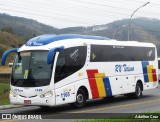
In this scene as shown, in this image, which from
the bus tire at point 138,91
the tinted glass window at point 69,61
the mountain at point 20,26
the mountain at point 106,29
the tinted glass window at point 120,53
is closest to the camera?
the tinted glass window at point 69,61

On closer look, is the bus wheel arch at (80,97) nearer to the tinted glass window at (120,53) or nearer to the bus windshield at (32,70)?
the tinted glass window at (120,53)

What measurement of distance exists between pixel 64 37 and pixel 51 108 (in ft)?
10.2

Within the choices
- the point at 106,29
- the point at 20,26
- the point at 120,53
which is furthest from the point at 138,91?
the point at 20,26

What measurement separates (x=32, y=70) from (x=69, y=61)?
1650mm

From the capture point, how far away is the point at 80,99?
717 inches

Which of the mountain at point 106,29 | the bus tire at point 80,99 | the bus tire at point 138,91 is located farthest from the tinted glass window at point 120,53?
the mountain at point 106,29

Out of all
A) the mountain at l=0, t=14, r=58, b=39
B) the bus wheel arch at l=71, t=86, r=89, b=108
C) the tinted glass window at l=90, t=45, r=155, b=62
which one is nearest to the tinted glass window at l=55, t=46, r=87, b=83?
the tinted glass window at l=90, t=45, r=155, b=62

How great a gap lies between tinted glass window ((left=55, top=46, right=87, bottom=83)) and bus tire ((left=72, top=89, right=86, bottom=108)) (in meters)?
0.99

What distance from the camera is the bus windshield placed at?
16.6 meters

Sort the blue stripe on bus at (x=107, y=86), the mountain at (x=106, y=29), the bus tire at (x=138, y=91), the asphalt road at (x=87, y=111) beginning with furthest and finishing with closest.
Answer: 1. the mountain at (x=106, y=29)
2. the bus tire at (x=138, y=91)
3. the blue stripe on bus at (x=107, y=86)
4. the asphalt road at (x=87, y=111)

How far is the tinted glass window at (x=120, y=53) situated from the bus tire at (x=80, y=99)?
64.8 inches

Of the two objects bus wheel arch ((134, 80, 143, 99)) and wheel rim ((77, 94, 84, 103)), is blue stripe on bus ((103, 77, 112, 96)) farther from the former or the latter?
bus wheel arch ((134, 80, 143, 99))

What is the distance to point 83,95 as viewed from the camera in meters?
18.4

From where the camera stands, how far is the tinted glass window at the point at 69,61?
55.8 ft
